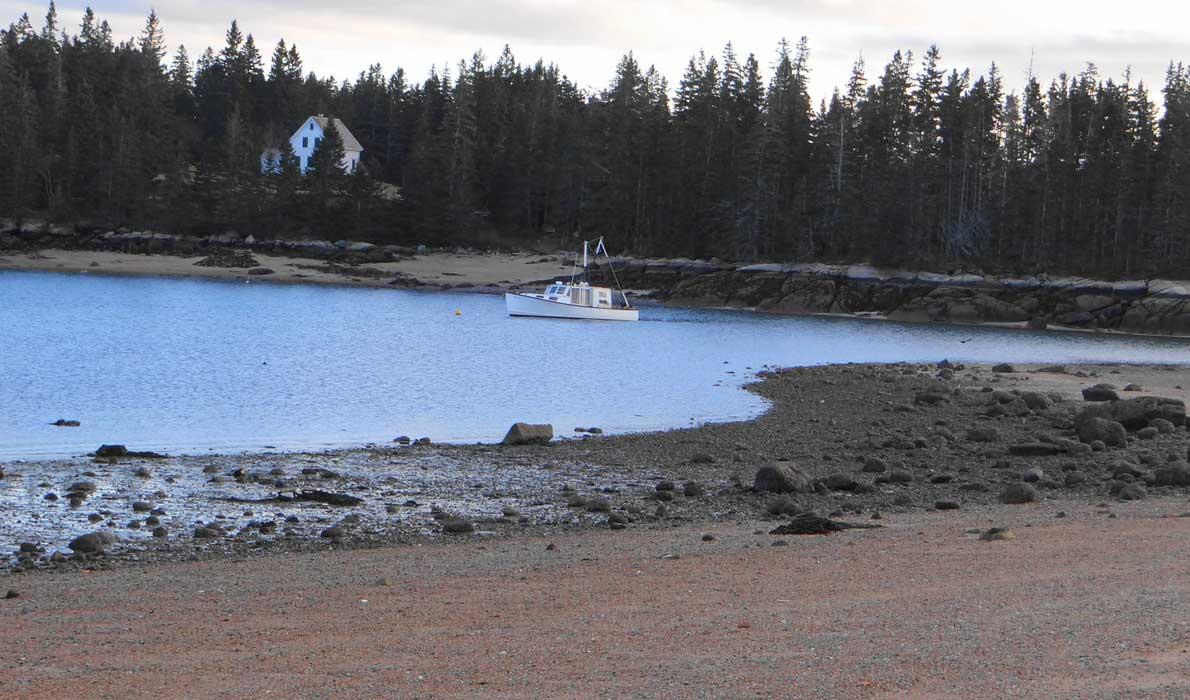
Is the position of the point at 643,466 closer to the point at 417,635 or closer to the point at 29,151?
the point at 417,635

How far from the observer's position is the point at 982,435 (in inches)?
839

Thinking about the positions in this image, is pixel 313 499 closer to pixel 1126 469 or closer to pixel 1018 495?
pixel 1018 495

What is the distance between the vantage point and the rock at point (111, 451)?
18188 millimetres

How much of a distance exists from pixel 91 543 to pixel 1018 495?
1077 cm

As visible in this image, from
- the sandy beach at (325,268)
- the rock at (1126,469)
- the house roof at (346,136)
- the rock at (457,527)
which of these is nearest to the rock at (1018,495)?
the rock at (1126,469)

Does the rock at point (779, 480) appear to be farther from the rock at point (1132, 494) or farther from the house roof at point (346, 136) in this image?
the house roof at point (346, 136)

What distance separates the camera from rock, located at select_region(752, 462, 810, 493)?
16000mm

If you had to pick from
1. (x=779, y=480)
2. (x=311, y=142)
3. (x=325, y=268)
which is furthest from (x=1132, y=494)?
(x=311, y=142)

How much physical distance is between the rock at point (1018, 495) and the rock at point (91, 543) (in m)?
10.5

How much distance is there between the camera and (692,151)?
9500 centimetres

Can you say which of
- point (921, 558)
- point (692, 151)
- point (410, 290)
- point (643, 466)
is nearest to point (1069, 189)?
point (692, 151)

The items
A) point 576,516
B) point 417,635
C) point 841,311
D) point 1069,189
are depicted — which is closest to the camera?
point 417,635

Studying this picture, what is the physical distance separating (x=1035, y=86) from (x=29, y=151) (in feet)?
268

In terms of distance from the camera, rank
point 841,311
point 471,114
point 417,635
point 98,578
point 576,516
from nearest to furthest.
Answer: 1. point 417,635
2. point 98,578
3. point 576,516
4. point 841,311
5. point 471,114
